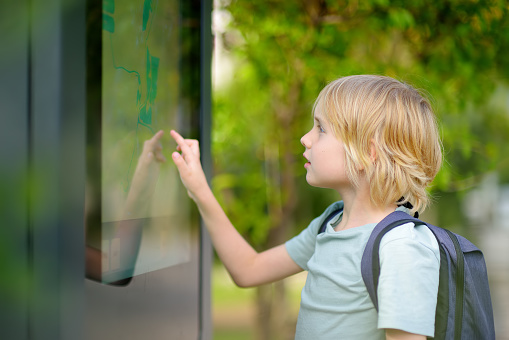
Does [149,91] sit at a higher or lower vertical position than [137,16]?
lower

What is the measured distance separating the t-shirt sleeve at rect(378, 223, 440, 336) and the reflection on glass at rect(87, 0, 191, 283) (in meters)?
0.58

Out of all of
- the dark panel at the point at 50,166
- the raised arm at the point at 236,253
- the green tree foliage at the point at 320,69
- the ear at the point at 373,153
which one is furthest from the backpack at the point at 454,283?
the green tree foliage at the point at 320,69

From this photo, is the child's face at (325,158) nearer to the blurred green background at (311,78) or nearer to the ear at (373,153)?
the ear at (373,153)

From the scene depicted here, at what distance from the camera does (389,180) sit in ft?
4.90

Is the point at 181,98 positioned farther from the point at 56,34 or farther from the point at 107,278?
the point at 56,34

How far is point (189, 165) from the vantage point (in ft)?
5.40

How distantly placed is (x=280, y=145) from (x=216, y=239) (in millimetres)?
3348

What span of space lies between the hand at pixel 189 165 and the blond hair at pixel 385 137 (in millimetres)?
380

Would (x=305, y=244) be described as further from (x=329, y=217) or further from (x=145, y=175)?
(x=145, y=175)

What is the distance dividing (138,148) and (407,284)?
2.33 feet

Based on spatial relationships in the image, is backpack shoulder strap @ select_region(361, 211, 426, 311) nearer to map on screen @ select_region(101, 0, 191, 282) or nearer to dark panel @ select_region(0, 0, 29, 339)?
map on screen @ select_region(101, 0, 191, 282)

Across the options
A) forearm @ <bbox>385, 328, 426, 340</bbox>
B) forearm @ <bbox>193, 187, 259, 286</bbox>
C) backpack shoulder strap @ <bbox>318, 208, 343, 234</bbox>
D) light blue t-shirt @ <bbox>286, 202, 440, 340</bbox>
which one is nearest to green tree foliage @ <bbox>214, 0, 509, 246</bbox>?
backpack shoulder strap @ <bbox>318, 208, 343, 234</bbox>

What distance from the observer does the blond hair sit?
1491mm

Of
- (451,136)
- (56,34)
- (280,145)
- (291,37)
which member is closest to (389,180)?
(56,34)
